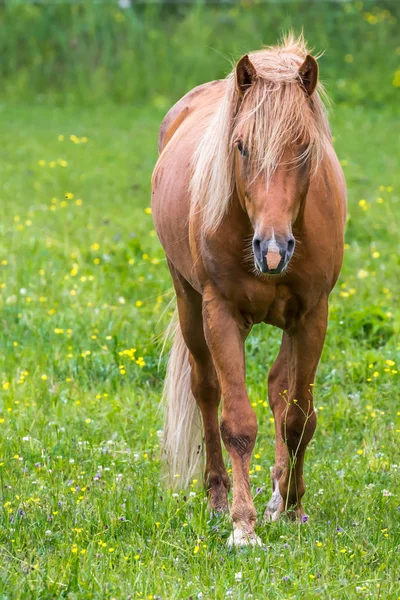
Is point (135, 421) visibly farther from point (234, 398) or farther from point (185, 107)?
point (185, 107)

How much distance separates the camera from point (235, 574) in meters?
3.41

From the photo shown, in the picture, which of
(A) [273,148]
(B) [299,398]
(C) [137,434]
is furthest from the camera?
(C) [137,434]

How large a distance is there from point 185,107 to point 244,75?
68.7 inches

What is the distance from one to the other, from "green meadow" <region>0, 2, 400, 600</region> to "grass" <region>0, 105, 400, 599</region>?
0.5 inches

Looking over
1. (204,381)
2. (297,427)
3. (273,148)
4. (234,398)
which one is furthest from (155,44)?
(273,148)

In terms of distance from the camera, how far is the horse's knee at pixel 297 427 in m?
4.29

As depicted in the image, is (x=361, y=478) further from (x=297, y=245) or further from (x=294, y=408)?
(x=297, y=245)

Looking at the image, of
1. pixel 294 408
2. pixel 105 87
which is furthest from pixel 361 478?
pixel 105 87

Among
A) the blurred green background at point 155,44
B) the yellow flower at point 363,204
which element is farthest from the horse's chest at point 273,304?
the blurred green background at point 155,44

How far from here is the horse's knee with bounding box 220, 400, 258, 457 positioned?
394cm

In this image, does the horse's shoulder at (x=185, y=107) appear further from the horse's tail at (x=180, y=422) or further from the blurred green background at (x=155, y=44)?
the blurred green background at (x=155, y=44)

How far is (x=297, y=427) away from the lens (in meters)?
4.30

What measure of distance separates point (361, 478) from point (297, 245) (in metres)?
1.23

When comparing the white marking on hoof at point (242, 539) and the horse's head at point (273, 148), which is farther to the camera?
the white marking on hoof at point (242, 539)
